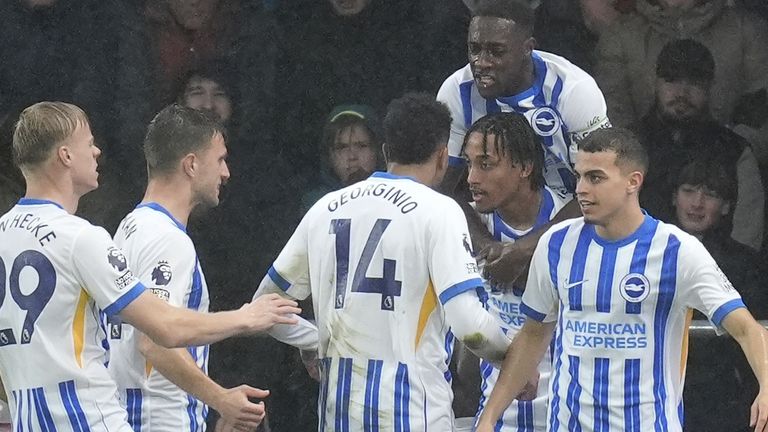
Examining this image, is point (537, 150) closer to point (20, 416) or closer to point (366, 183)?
point (366, 183)

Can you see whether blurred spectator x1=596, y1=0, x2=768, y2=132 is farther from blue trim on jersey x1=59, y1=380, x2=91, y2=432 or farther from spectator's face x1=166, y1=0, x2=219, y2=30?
blue trim on jersey x1=59, y1=380, x2=91, y2=432

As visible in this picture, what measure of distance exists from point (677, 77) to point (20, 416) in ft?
11.6

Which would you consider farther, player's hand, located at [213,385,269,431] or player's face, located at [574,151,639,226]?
player's face, located at [574,151,639,226]

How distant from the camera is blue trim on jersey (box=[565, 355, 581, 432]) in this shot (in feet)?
17.5

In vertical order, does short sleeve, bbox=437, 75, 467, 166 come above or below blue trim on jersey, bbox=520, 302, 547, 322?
above

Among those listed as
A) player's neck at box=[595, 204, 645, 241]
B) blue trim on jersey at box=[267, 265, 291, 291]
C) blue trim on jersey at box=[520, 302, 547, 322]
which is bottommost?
blue trim on jersey at box=[520, 302, 547, 322]

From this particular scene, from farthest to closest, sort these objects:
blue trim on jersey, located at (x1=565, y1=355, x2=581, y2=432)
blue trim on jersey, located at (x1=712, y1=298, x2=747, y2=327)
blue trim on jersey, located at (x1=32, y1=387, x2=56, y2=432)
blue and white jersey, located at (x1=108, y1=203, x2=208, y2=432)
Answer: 1. blue trim on jersey, located at (x1=565, y1=355, x2=581, y2=432)
2. blue and white jersey, located at (x1=108, y1=203, x2=208, y2=432)
3. blue trim on jersey, located at (x1=712, y1=298, x2=747, y2=327)
4. blue trim on jersey, located at (x1=32, y1=387, x2=56, y2=432)

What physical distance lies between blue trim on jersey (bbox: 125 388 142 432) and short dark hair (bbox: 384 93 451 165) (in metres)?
1.17

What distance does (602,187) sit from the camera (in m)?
5.30

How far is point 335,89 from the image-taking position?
7.31 meters

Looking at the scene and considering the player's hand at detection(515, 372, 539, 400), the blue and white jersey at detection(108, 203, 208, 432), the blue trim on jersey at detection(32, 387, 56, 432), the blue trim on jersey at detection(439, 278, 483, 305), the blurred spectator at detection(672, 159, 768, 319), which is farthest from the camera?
the blurred spectator at detection(672, 159, 768, 319)

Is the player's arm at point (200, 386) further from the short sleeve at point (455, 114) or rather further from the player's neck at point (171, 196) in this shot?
the short sleeve at point (455, 114)

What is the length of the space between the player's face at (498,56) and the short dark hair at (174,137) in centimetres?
116

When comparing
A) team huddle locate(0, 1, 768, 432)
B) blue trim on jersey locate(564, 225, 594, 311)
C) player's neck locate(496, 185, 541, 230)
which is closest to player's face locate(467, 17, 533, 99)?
player's neck locate(496, 185, 541, 230)
